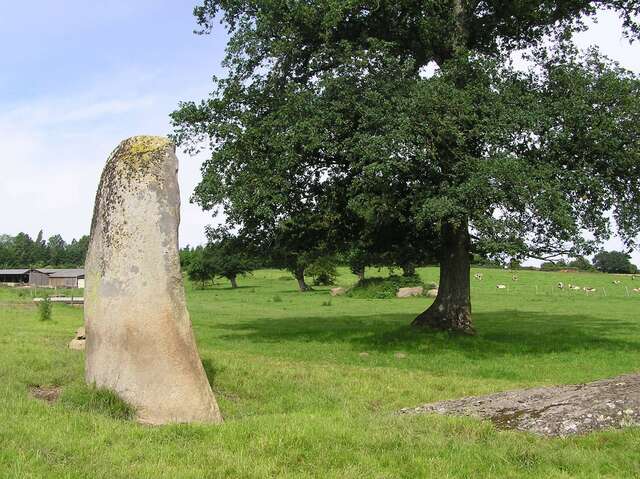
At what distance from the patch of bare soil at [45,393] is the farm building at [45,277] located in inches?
3429

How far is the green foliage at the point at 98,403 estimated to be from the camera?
332 inches

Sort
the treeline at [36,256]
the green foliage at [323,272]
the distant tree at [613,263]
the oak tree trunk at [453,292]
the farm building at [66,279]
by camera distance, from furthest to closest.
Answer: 1. the treeline at [36,256]
2. the distant tree at [613,263]
3. the farm building at [66,279]
4. the green foliage at [323,272]
5. the oak tree trunk at [453,292]

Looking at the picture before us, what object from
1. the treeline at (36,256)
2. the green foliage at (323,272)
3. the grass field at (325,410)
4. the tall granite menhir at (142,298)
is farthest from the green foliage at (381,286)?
the treeline at (36,256)

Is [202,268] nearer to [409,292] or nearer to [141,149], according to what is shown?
[409,292]

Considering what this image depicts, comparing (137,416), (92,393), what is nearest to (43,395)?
(92,393)

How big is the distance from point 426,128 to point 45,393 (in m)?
12.3

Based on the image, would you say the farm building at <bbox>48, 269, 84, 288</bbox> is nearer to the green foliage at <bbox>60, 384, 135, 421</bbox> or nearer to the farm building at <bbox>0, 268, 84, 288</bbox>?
the farm building at <bbox>0, 268, 84, 288</bbox>

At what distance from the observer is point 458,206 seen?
55.9ft

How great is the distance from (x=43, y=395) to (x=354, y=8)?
1548cm

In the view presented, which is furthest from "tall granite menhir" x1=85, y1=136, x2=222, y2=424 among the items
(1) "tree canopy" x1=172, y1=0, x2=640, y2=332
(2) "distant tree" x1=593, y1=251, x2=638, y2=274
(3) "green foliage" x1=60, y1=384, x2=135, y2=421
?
(2) "distant tree" x1=593, y1=251, x2=638, y2=274

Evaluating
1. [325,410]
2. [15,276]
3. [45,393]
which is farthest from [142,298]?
[15,276]

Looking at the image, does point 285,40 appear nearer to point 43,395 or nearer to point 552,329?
point 43,395

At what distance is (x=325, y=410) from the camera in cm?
914

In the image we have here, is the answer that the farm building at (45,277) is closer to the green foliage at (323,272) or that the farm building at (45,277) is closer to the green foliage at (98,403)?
the green foliage at (323,272)
